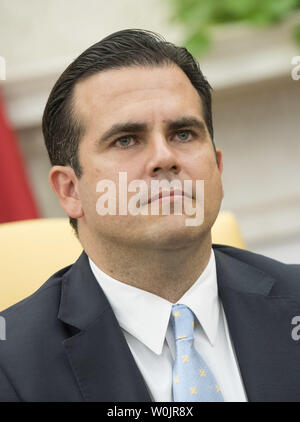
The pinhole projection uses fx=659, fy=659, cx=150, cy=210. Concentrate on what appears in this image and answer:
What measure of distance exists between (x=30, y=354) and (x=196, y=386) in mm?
300

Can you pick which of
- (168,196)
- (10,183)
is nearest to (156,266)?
(168,196)

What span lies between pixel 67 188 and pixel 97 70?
0.25m

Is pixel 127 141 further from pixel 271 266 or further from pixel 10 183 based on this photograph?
pixel 10 183

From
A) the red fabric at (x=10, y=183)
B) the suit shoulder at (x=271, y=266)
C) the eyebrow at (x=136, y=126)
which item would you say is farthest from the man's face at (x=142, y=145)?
the red fabric at (x=10, y=183)

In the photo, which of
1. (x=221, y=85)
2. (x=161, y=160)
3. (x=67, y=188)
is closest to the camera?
(x=161, y=160)

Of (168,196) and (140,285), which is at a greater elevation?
(168,196)

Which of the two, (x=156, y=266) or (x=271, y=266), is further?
(x=271, y=266)

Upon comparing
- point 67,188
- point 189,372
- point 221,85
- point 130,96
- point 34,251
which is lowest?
point 189,372

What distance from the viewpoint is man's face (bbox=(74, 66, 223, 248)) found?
3.84 ft

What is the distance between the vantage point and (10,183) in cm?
276

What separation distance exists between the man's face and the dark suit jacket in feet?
0.47

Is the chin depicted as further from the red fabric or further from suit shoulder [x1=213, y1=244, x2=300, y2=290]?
the red fabric

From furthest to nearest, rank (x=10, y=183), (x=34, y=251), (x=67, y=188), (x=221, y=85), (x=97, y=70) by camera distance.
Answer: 1. (x=221, y=85)
2. (x=10, y=183)
3. (x=34, y=251)
4. (x=67, y=188)
5. (x=97, y=70)

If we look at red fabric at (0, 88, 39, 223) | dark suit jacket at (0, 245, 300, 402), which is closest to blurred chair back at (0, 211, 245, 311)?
dark suit jacket at (0, 245, 300, 402)
